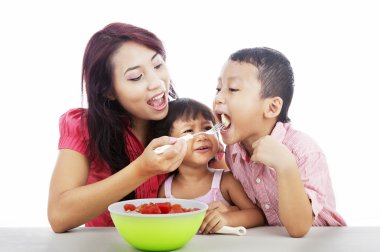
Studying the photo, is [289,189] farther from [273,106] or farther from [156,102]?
[156,102]

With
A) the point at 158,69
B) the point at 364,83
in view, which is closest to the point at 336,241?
the point at 158,69

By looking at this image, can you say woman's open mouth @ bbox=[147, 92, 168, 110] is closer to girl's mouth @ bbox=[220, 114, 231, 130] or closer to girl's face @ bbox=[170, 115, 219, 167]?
girl's face @ bbox=[170, 115, 219, 167]

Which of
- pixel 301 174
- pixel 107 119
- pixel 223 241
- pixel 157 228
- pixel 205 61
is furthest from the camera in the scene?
pixel 205 61

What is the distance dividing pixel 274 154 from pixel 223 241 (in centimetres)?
23

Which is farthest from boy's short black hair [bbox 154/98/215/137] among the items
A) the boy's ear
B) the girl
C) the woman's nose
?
the boy's ear

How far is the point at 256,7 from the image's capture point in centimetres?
220

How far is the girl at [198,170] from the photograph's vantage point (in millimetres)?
1466

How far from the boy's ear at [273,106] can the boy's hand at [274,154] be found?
0.50 ft

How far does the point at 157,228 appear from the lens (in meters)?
1.02

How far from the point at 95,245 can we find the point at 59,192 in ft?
0.87

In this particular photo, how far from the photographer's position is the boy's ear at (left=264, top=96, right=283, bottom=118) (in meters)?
1.33

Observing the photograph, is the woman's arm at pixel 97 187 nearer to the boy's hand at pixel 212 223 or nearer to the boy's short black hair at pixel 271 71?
the boy's hand at pixel 212 223

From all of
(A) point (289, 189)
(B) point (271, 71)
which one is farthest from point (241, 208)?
(B) point (271, 71)

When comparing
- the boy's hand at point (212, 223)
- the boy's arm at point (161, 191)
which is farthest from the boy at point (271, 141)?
the boy's arm at point (161, 191)
